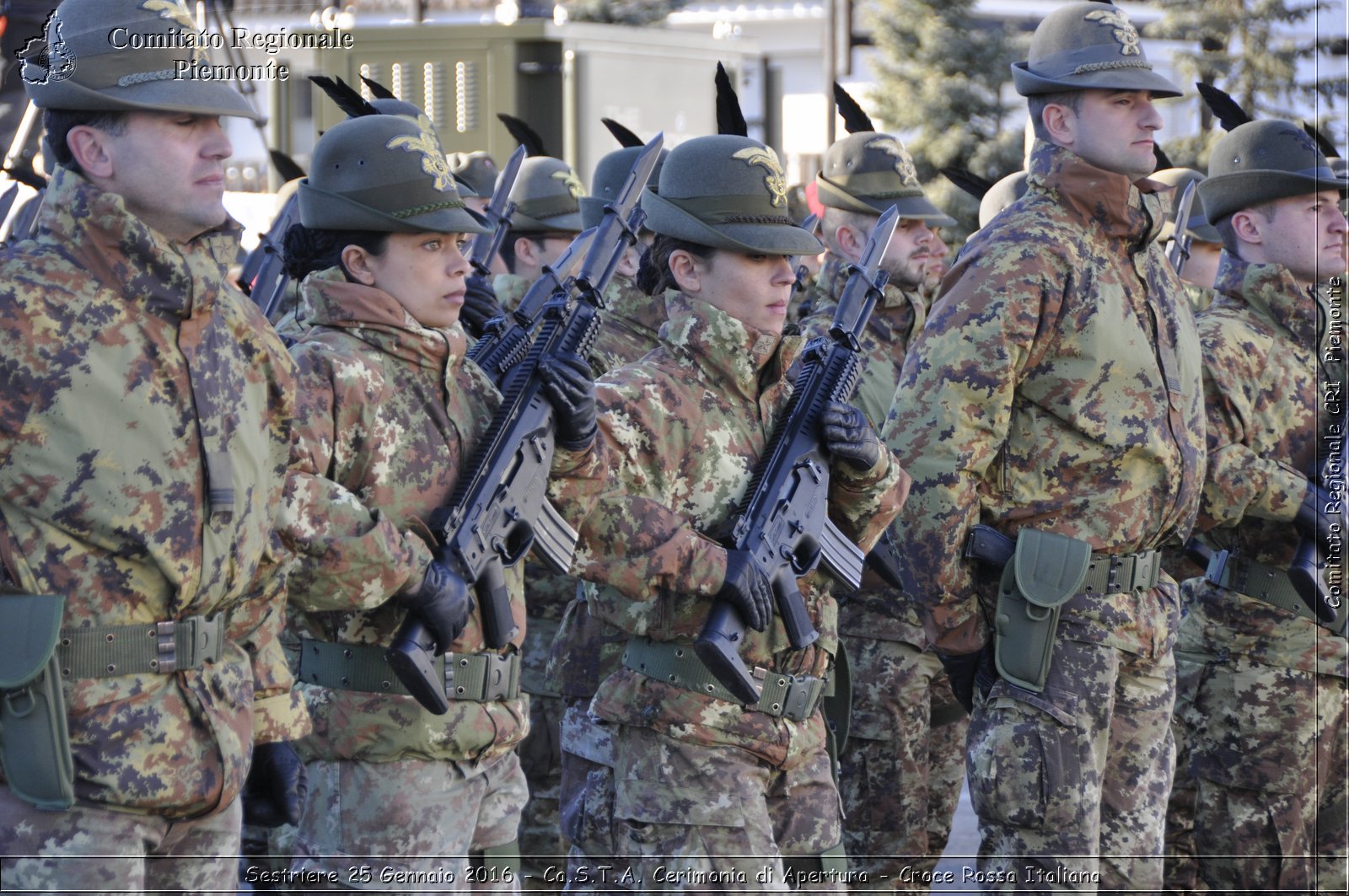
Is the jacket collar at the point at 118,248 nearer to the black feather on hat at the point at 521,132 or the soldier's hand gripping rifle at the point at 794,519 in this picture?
the soldier's hand gripping rifle at the point at 794,519

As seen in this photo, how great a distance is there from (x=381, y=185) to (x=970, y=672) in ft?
7.70

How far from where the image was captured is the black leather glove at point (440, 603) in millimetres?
3973

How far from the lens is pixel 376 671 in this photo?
4.13 meters

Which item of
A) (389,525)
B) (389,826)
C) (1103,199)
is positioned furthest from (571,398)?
(1103,199)

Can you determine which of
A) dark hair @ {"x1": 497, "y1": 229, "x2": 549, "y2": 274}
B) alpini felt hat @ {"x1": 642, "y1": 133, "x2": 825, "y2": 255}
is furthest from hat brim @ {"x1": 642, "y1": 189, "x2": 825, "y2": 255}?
dark hair @ {"x1": 497, "y1": 229, "x2": 549, "y2": 274}

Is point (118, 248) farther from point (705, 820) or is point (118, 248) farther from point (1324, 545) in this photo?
point (1324, 545)

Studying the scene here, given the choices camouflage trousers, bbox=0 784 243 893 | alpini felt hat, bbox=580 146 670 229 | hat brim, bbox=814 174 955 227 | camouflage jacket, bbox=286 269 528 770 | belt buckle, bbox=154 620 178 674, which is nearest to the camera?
camouflage trousers, bbox=0 784 243 893

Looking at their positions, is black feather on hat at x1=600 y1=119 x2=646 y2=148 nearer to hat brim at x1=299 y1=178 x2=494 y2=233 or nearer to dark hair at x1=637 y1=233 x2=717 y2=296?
dark hair at x1=637 y1=233 x2=717 y2=296

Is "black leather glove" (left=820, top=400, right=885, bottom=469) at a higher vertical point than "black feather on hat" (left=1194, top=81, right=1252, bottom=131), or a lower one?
lower

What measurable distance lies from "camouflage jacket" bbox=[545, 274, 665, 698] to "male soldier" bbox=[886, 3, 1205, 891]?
0.96m

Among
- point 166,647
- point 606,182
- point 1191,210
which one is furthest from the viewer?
point 1191,210

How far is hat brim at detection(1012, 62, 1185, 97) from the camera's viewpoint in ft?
17.7

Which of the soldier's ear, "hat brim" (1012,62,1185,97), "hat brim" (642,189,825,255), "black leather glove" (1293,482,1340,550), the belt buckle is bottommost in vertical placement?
"black leather glove" (1293,482,1340,550)

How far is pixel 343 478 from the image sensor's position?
4133mm
